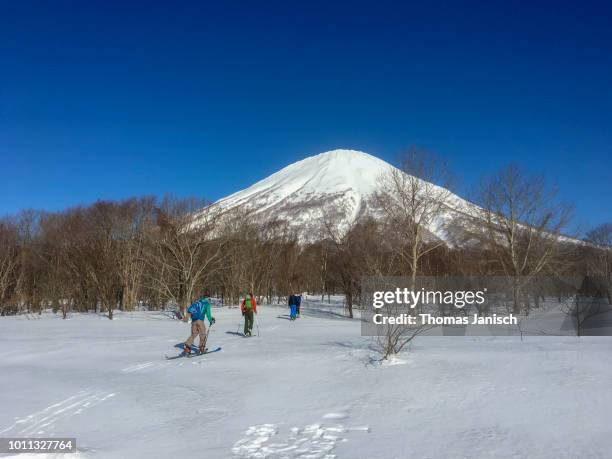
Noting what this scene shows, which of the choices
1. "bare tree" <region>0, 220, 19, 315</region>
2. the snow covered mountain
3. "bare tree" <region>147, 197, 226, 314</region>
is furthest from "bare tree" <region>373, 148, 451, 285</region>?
the snow covered mountain

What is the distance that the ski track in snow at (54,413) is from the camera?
6129mm

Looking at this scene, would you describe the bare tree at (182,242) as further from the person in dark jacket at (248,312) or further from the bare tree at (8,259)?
the bare tree at (8,259)

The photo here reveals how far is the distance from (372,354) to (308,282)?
57.6m

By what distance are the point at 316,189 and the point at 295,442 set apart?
14648 centimetres

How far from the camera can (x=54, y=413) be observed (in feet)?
22.6

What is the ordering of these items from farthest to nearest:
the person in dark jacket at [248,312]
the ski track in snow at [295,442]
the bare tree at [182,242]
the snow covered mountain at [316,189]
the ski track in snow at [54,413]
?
the snow covered mountain at [316,189] → the bare tree at [182,242] → the person in dark jacket at [248,312] → the ski track in snow at [54,413] → the ski track in snow at [295,442]

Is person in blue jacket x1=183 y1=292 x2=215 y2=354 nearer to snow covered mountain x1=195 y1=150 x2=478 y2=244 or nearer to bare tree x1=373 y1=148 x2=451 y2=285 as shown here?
bare tree x1=373 y1=148 x2=451 y2=285

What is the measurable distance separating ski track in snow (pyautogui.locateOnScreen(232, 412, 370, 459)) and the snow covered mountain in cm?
9469

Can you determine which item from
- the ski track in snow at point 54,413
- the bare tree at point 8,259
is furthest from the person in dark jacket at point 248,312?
the bare tree at point 8,259

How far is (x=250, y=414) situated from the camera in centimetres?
678

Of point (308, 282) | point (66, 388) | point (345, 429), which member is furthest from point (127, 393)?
point (308, 282)

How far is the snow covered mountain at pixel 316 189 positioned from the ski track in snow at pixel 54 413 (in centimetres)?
9296

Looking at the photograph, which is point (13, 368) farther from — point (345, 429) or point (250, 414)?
point (345, 429)

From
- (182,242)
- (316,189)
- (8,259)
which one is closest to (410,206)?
(182,242)
